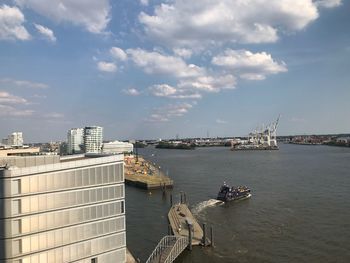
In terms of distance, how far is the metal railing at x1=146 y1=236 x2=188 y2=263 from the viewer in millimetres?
29812

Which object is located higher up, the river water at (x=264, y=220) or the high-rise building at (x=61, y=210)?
the high-rise building at (x=61, y=210)

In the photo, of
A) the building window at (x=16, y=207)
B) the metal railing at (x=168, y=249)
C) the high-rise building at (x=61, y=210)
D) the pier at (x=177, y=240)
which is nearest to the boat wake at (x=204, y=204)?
the pier at (x=177, y=240)

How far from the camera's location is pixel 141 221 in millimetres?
44156

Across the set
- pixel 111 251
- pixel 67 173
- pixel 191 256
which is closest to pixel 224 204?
pixel 191 256

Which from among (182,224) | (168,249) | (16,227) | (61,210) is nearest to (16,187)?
(16,227)

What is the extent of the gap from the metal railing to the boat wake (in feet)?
48.4

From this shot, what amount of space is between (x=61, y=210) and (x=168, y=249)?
12259 mm

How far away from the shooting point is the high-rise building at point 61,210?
1953 centimetres

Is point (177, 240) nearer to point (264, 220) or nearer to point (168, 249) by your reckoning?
point (168, 249)

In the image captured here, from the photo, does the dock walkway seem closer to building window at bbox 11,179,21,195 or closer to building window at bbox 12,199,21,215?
building window at bbox 12,199,21,215

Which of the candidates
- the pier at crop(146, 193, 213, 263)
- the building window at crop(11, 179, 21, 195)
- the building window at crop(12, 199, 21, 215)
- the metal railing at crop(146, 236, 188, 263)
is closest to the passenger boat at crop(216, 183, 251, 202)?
the pier at crop(146, 193, 213, 263)

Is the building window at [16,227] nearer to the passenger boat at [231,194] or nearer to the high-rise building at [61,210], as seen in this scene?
the high-rise building at [61,210]

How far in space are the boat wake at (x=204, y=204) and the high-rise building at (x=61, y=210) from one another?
989 inches

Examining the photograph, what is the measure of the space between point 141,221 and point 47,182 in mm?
24806
